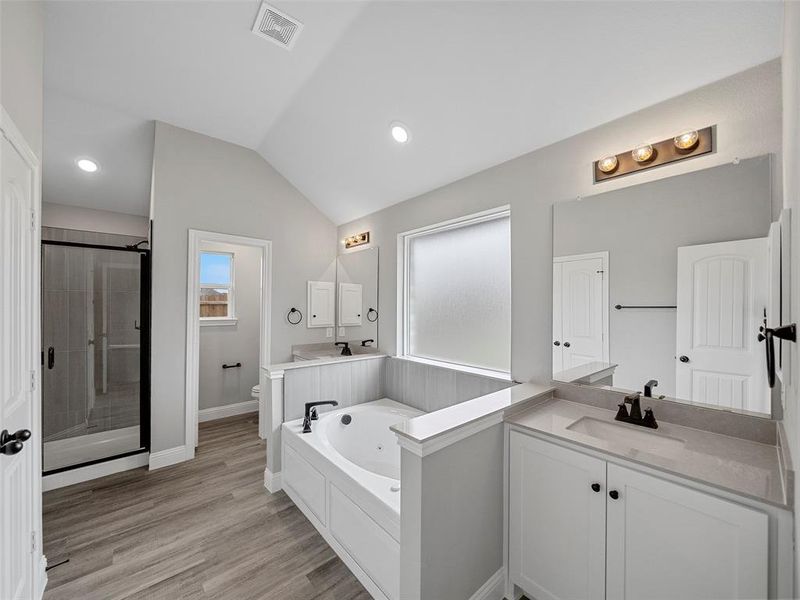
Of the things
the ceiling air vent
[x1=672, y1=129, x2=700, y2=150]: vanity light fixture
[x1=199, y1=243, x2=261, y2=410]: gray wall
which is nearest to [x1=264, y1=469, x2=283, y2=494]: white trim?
[x1=199, y1=243, x2=261, y2=410]: gray wall

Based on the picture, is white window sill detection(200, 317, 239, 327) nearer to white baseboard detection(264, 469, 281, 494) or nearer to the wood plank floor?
the wood plank floor

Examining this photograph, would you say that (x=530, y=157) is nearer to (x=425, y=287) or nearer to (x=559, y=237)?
(x=559, y=237)

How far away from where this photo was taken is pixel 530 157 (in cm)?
215

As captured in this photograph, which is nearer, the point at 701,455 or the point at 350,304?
the point at 701,455

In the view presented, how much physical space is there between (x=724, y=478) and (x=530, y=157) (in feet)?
6.15

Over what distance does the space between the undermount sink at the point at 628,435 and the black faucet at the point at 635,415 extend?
1.3 inches

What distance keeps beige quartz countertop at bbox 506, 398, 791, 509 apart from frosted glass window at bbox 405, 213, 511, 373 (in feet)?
3.06

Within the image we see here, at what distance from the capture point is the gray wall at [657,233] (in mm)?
1400

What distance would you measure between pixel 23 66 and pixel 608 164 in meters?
2.74

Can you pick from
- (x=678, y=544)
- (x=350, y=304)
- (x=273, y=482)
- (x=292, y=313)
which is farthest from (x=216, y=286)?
(x=678, y=544)

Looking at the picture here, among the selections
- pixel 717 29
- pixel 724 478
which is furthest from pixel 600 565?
pixel 717 29

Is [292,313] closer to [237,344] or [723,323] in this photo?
[237,344]

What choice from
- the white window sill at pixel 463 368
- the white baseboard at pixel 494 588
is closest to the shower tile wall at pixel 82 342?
the white window sill at pixel 463 368

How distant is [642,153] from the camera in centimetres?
167
